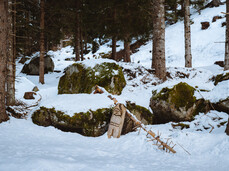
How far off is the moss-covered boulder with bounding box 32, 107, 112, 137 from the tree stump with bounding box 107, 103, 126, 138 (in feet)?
0.91

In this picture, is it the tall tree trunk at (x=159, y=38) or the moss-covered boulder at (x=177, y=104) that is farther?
the tall tree trunk at (x=159, y=38)

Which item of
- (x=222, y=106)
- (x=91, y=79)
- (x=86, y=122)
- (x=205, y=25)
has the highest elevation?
(x=205, y=25)

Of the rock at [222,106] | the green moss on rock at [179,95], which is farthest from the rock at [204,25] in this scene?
the rock at [222,106]

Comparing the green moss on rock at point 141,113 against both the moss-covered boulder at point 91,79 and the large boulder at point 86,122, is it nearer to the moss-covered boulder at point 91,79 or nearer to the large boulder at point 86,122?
the large boulder at point 86,122

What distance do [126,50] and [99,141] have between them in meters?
10.9

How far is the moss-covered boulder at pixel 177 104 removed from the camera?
14.5 ft

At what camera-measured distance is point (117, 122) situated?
380cm

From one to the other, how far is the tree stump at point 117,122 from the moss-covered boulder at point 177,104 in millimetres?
1453

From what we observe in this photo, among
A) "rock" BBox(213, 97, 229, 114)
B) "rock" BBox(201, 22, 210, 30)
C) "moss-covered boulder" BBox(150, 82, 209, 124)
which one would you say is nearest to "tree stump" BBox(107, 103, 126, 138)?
"moss-covered boulder" BBox(150, 82, 209, 124)

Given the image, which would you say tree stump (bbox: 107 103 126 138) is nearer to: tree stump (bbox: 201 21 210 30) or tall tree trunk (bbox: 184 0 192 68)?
tall tree trunk (bbox: 184 0 192 68)

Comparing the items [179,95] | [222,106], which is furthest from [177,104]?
[222,106]

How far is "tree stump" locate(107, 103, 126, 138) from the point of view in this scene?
12.4 feet

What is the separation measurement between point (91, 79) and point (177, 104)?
11.0 ft

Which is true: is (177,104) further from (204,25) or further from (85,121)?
(204,25)
